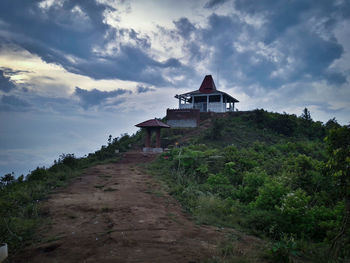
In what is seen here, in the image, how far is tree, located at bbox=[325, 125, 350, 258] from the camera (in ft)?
12.9

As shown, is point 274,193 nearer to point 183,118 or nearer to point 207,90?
point 183,118

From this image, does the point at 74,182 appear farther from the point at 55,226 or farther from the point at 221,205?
the point at 221,205

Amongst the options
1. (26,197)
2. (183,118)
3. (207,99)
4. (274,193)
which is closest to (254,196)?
(274,193)

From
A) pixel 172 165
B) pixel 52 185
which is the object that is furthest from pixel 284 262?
pixel 172 165

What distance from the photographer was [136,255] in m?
4.01

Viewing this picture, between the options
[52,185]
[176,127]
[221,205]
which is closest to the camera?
[221,205]

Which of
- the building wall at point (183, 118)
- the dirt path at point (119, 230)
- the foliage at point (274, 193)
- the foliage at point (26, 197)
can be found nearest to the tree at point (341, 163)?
the foliage at point (274, 193)

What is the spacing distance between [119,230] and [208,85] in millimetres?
28715

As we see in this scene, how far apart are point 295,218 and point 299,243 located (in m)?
0.95

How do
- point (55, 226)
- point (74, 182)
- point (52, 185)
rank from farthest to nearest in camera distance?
point (74, 182)
point (52, 185)
point (55, 226)

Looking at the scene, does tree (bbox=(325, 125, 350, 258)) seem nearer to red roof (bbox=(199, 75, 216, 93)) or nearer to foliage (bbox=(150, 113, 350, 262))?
foliage (bbox=(150, 113, 350, 262))

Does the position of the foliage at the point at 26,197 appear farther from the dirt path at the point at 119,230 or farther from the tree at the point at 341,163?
the tree at the point at 341,163

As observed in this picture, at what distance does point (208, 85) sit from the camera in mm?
32094

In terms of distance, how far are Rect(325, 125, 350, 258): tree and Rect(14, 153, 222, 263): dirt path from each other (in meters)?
2.13
